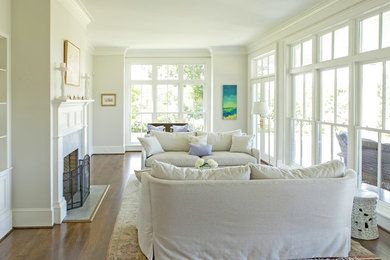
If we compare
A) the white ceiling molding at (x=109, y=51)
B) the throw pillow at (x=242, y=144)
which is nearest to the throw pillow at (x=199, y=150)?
the throw pillow at (x=242, y=144)

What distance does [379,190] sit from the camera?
396 cm

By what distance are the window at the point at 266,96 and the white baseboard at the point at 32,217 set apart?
192 inches

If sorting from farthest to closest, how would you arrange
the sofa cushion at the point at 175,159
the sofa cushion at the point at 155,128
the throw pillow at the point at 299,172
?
the sofa cushion at the point at 155,128 → the sofa cushion at the point at 175,159 → the throw pillow at the point at 299,172

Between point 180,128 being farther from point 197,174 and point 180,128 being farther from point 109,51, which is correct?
point 197,174

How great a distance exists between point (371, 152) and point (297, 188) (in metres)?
1.81

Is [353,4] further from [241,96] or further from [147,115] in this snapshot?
[147,115]

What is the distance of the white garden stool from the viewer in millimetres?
3449

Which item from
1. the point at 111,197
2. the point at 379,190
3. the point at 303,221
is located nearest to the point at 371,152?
the point at 379,190

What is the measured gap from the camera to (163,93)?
979 centimetres

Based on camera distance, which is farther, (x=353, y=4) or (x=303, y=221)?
(x=353, y=4)

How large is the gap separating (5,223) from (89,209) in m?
1.05

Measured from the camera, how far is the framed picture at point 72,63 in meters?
4.36

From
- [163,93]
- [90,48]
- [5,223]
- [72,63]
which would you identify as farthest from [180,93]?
[5,223]

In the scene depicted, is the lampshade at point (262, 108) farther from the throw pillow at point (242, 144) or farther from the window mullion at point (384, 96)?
the window mullion at point (384, 96)
